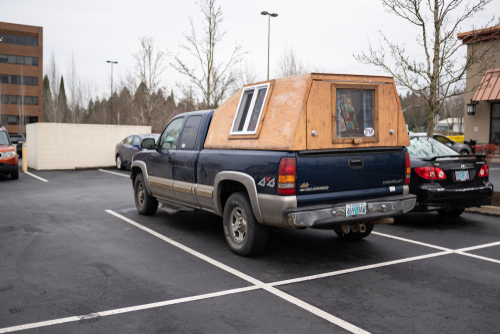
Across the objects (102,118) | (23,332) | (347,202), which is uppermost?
(102,118)

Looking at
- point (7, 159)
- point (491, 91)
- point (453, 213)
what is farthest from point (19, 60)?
point (453, 213)

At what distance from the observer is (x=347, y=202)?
18.6 ft

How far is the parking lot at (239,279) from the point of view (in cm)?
398

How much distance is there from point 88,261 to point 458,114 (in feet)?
202

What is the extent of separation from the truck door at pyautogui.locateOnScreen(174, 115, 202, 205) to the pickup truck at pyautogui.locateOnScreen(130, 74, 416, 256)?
0.23 meters

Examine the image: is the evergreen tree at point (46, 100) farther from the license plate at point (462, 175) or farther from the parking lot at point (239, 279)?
the license plate at point (462, 175)

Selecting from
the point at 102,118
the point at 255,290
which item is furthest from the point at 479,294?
the point at 102,118

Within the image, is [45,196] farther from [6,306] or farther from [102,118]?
[102,118]

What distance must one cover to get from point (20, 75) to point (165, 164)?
7017cm

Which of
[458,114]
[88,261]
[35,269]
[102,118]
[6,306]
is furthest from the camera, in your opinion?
[102,118]

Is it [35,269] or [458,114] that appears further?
[458,114]

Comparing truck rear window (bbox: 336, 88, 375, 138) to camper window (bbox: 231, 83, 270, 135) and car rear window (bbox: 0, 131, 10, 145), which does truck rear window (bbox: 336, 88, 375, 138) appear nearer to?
camper window (bbox: 231, 83, 270, 135)

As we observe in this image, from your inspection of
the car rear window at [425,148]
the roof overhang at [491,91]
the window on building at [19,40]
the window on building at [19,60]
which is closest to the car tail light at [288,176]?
the car rear window at [425,148]

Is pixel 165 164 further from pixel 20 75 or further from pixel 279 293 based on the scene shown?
pixel 20 75
